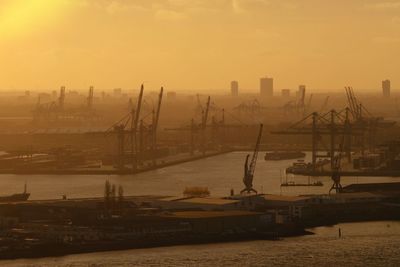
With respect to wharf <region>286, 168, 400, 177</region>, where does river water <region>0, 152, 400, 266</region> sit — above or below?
below

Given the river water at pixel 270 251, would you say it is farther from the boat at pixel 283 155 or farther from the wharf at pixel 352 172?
the boat at pixel 283 155

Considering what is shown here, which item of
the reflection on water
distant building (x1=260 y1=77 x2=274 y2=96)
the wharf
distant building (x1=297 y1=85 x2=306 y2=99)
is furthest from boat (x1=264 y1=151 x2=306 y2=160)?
distant building (x1=260 y1=77 x2=274 y2=96)

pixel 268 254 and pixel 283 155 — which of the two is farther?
pixel 283 155

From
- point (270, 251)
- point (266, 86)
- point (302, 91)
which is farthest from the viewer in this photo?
point (266, 86)

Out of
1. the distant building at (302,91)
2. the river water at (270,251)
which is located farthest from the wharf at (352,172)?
the distant building at (302,91)

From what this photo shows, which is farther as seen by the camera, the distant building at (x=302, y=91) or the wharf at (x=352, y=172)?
the distant building at (x=302, y=91)

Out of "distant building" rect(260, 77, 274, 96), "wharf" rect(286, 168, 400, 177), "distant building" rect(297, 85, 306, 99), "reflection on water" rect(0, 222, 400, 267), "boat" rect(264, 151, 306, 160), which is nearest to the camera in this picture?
"reflection on water" rect(0, 222, 400, 267)

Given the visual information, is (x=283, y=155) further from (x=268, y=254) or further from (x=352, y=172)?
(x=268, y=254)

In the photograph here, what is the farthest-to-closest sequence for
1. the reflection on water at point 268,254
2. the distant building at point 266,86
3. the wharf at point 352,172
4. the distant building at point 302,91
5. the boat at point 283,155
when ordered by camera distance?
the distant building at point 266,86
the distant building at point 302,91
the boat at point 283,155
the wharf at point 352,172
the reflection on water at point 268,254

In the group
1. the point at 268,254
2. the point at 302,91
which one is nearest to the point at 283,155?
the point at 268,254

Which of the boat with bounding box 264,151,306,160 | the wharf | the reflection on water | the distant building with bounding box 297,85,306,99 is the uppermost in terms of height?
the distant building with bounding box 297,85,306,99

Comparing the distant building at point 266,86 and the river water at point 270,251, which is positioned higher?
the distant building at point 266,86

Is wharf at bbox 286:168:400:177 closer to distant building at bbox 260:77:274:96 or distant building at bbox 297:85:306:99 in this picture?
distant building at bbox 297:85:306:99
